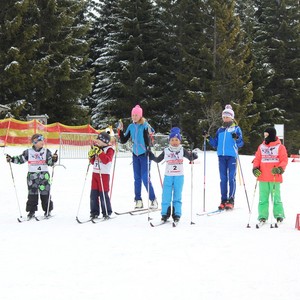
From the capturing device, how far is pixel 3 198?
1069cm

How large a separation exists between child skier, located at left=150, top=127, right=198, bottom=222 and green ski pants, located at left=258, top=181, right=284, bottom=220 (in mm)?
1276

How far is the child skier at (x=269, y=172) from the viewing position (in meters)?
7.59

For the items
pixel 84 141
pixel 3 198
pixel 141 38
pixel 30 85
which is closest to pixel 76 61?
pixel 30 85

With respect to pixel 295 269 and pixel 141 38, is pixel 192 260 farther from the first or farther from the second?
pixel 141 38

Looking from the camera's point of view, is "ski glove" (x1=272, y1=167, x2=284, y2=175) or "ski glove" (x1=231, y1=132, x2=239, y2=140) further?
"ski glove" (x1=231, y1=132, x2=239, y2=140)

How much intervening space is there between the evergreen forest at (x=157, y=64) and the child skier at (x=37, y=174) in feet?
73.9

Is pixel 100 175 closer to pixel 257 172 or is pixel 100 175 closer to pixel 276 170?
pixel 257 172

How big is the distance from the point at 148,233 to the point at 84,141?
50.7ft

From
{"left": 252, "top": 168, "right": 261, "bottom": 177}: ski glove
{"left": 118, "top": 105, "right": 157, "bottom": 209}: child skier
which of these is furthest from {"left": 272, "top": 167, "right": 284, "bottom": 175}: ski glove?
{"left": 118, "top": 105, "right": 157, "bottom": 209}: child skier

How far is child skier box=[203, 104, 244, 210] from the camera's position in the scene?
9172 millimetres

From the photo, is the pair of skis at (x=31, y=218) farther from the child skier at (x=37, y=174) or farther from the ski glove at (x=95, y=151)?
the ski glove at (x=95, y=151)

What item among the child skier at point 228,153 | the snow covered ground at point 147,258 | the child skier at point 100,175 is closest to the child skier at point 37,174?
the snow covered ground at point 147,258

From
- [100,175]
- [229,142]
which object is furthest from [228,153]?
[100,175]

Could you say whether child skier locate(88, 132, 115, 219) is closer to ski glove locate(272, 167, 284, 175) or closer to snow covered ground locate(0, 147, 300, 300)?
snow covered ground locate(0, 147, 300, 300)
